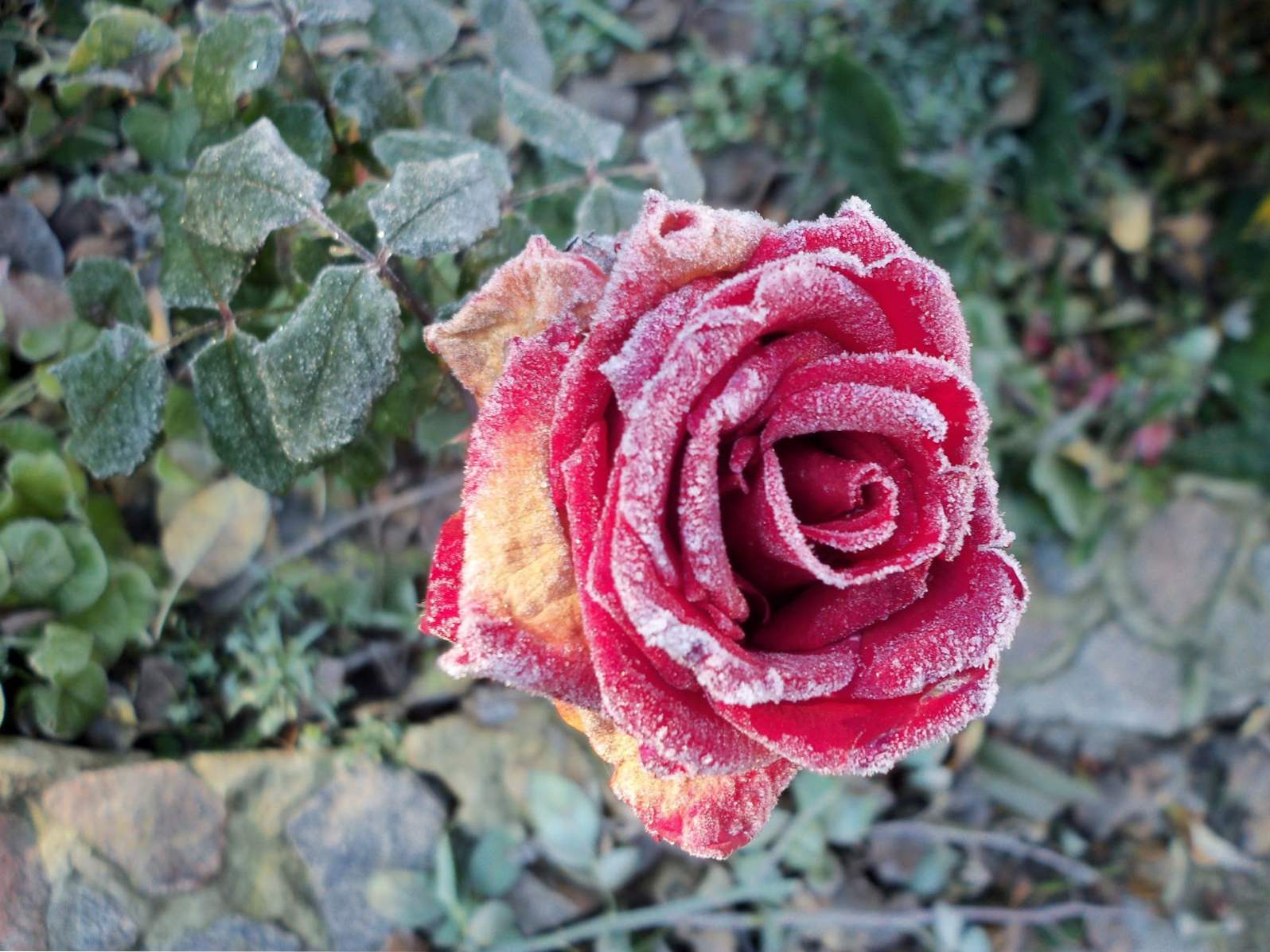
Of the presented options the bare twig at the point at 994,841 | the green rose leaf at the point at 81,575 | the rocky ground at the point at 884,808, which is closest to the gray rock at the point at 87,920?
the rocky ground at the point at 884,808

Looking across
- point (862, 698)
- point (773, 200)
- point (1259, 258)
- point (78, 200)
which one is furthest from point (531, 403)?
point (1259, 258)

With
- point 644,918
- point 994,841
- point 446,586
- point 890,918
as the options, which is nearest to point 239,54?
point 446,586

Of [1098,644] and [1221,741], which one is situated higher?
[1098,644]

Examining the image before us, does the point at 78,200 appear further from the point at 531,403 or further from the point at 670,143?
the point at 531,403

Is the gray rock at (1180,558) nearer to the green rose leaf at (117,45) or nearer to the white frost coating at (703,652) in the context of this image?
the white frost coating at (703,652)

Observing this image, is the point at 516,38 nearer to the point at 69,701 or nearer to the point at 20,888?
the point at 69,701
